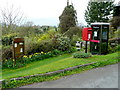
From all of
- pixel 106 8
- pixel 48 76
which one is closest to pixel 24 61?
pixel 48 76

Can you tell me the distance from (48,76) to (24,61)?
272cm

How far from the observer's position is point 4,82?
339 centimetres

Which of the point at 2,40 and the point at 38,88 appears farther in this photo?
the point at 2,40

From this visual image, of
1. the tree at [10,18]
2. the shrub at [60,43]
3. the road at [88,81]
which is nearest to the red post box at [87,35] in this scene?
the shrub at [60,43]

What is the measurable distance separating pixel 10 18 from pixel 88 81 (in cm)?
773

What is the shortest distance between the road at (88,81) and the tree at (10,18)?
Answer: 621cm

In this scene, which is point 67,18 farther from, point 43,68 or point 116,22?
point 43,68

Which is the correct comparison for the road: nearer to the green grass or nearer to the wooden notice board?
the green grass

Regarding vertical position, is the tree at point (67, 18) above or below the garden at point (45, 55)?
above

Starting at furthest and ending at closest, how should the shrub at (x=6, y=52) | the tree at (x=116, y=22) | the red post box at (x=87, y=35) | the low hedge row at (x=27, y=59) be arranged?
the tree at (x=116, y=22)
the red post box at (x=87, y=35)
the shrub at (x=6, y=52)
the low hedge row at (x=27, y=59)

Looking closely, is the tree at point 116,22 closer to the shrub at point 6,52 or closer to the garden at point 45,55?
the garden at point 45,55

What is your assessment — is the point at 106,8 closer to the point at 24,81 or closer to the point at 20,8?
the point at 20,8

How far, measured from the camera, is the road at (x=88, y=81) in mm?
3350

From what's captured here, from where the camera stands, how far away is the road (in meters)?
3.35
